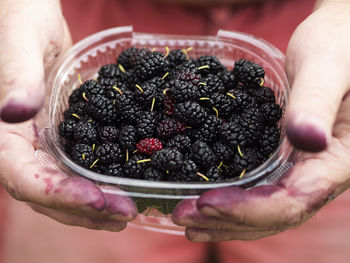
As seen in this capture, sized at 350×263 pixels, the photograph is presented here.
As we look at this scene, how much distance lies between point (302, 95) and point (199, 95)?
0.41 m

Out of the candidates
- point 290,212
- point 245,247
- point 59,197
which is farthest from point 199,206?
point 245,247

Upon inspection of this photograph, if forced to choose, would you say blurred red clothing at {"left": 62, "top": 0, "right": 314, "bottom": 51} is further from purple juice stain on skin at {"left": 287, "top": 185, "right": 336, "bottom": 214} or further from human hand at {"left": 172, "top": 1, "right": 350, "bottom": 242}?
purple juice stain on skin at {"left": 287, "top": 185, "right": 336, "bottom": 214}

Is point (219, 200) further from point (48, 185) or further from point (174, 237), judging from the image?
point (174, 237)

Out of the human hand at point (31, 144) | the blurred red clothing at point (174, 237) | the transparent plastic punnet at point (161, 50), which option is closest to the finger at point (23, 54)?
the human hand at point (31, 144)

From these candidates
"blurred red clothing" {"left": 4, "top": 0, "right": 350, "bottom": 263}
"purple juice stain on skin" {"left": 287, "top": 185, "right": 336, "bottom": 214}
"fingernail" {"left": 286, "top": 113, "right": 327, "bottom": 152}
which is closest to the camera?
"fingernail" {"left": 286, "top": 113, "right": 327, "bottom": 152}

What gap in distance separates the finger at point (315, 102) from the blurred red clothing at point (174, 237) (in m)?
0.87

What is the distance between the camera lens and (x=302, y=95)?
79 cm

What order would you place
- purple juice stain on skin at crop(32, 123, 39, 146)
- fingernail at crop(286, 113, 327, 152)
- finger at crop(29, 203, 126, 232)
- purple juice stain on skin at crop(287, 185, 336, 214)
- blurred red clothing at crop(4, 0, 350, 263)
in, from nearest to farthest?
fingernail at crop(286, 113, 327, 152), purple juice stain on skin at crop(287, 185, 336, 214), finger at crop(29, 203, 126, 232), purple juice stain on skin at crop(32, 123, 39, 146), blurred red clothing at crop(4, 0, 350, 263)

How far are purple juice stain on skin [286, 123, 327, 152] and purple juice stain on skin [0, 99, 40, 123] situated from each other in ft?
2.02

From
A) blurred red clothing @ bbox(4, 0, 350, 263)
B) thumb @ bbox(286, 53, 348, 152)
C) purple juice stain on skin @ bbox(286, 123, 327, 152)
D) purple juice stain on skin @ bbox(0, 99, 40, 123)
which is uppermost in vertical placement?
thumb @ bbox(286, 53, 348, 152)

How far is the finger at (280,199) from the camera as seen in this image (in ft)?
2.69

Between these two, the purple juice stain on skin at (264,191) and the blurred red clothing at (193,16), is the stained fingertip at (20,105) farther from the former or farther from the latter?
the blurred red clothing at (193,16)

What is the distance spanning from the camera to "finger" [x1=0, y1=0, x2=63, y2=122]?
2.68ft

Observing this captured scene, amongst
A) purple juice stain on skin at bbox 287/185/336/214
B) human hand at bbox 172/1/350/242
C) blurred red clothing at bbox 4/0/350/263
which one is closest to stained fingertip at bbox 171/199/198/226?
human hand at bbox 172/1/350/242
